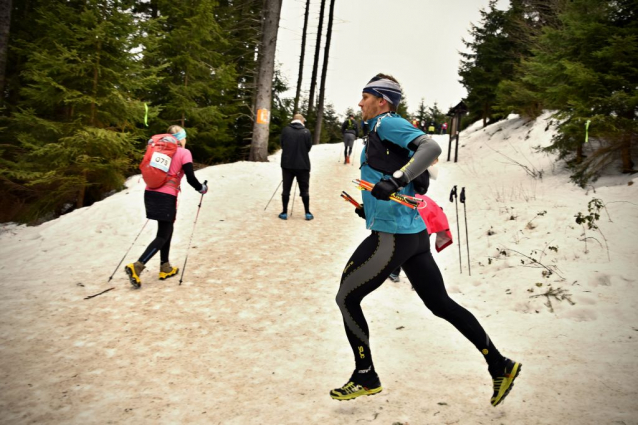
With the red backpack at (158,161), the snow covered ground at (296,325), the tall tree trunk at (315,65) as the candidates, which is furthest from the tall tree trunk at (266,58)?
the tall tree trunk at (315,65)

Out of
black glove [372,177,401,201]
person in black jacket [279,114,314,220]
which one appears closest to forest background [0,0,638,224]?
person in black jacket [279,114,314,220]

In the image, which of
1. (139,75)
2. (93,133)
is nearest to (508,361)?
(93,133)

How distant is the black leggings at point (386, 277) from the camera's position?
2717 millimetres

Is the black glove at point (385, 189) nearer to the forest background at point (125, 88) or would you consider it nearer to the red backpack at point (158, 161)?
the red backpack at point (158, 161)

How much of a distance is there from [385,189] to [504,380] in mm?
1705

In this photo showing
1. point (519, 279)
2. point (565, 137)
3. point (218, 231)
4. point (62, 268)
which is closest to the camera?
point (519, 279)

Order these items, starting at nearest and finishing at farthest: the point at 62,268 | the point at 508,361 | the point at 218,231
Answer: the point at 508,361, the point at 62,268, the point at 218,231

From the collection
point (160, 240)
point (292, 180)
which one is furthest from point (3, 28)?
point (160, 240)

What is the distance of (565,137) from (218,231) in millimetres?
8341

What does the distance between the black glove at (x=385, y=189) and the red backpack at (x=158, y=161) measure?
3.77 metres

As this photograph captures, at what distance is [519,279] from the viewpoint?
535cm

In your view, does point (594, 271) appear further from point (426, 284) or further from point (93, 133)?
point (93, 133)

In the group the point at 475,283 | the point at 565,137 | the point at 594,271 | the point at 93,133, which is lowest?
the point at 475,283

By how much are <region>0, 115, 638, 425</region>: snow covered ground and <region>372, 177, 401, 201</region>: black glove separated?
5.57ft
